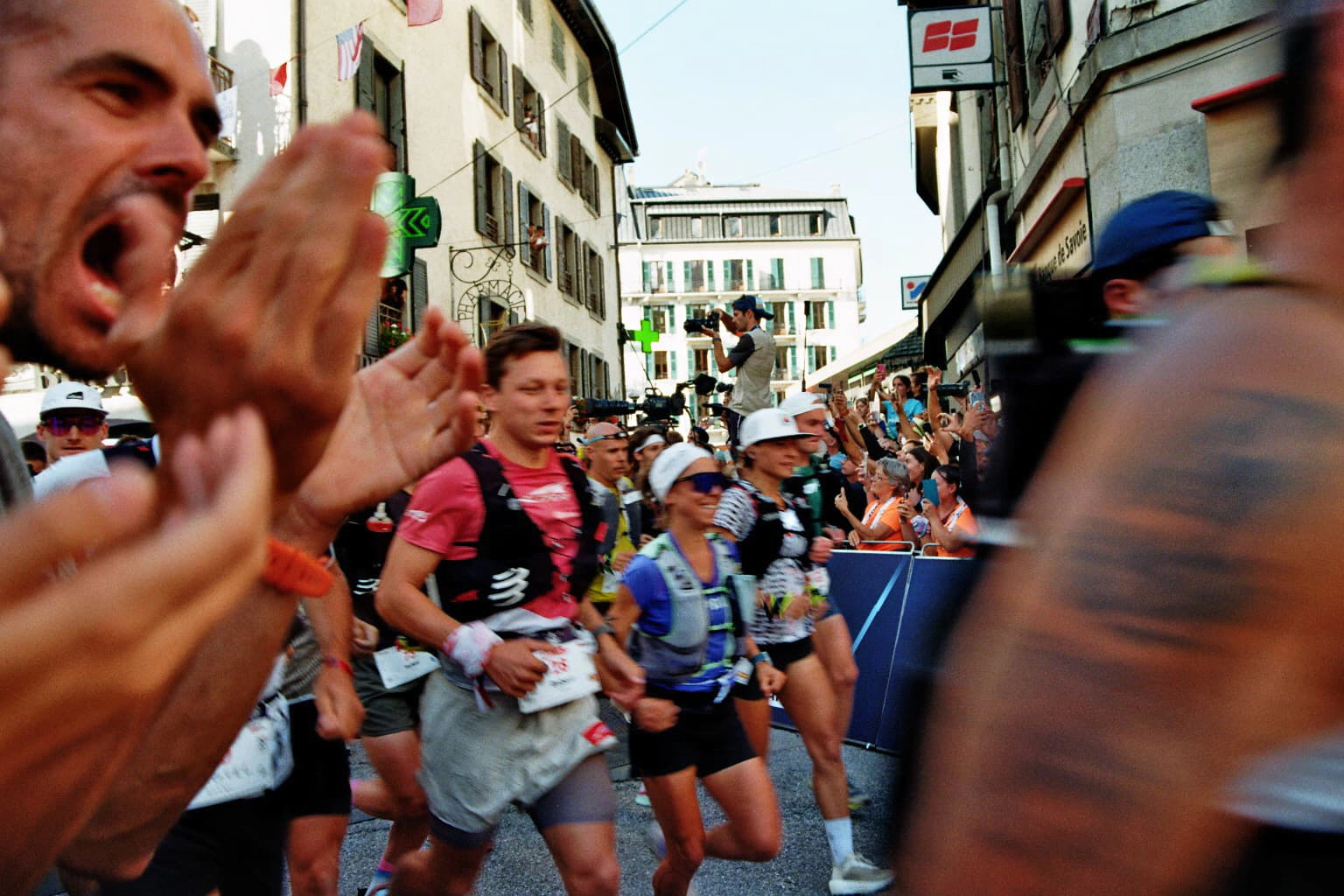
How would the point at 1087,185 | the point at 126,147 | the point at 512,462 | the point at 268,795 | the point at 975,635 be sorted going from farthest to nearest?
1. the point at 1087,185
2. the point at 512,462
3. the point at 268,795
4. the point at 126,147
5. the point at 975,635

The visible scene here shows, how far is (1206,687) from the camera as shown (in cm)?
75

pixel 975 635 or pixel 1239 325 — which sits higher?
pixel 1239 325

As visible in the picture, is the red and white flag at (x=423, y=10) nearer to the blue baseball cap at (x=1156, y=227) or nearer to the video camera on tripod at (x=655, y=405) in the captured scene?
the video camera on tripod at (x=655, y=405)

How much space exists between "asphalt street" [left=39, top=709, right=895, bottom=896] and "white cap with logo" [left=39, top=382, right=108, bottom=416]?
2.24 meters

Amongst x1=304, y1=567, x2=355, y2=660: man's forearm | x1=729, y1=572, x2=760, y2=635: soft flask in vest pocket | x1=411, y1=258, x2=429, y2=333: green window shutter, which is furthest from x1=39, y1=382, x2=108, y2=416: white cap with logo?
x1=411, y1=258, x2=429, y2=333: green window shutter

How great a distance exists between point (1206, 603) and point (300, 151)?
831mm

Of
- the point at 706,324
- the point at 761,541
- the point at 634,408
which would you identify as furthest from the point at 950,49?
the point at 761,541

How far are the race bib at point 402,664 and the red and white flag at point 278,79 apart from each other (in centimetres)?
1198

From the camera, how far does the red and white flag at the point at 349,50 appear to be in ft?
47.8

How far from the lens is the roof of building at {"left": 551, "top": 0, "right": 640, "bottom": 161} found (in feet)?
93.1

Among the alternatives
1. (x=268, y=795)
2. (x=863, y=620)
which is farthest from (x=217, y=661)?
(x=863, y=620)

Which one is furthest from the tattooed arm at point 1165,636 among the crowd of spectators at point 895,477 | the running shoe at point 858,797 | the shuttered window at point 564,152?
the shuttered window at point 564,152

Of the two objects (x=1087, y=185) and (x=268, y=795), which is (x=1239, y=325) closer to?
(x=268, y=795)

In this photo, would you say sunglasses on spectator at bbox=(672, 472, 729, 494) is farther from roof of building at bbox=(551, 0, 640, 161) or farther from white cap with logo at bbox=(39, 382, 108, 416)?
roof of building at bbox=(551, 0, 640, 161)
